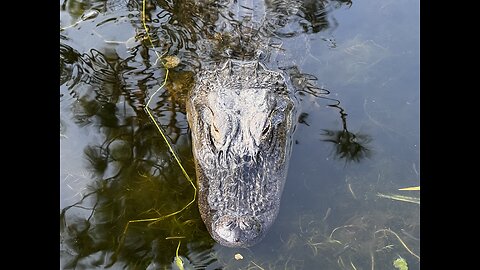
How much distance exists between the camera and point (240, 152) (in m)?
4.12

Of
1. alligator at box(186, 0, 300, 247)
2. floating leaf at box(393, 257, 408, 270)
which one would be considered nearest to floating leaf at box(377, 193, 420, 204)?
floating leaf at box(393, 257, 408, 270)

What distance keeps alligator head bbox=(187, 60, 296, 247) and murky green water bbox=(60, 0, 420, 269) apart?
0.97ft

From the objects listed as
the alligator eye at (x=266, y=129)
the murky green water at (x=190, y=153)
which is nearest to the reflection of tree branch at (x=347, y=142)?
the murky green water at (x=190, y=153)

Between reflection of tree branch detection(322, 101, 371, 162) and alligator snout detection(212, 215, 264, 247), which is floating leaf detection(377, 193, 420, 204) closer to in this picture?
reflection of tree branch detection(322, 101, 371, 162)

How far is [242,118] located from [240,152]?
26 centimetres

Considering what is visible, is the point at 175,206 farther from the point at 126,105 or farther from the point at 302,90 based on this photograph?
the point at 302,90

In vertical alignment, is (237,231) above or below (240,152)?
below

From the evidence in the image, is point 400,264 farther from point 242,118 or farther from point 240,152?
point 242,118

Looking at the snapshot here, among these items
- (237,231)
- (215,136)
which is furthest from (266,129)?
(237,231)

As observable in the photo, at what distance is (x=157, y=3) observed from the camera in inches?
209

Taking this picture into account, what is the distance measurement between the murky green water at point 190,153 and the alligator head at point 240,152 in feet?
0.97

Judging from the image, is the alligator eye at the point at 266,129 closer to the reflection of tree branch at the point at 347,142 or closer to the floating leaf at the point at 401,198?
the reflection of tree branch at the point at 347,142

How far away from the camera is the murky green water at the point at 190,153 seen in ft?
14.5
